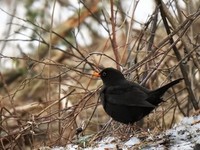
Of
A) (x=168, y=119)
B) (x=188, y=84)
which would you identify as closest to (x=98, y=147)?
(x=188, y=84)

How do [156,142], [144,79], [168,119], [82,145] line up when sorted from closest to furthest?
[156,142], [82,145], [144,79], [168,119]

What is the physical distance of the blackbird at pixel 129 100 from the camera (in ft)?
14.8

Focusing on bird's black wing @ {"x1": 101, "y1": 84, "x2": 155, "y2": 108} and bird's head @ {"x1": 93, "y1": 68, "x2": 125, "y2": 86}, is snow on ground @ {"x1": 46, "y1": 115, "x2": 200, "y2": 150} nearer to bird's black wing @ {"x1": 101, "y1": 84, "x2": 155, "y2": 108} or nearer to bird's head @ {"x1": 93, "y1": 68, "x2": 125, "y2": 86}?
bird's black wing @ {"x1": 101, "y1": 84, "x2": 155, "y2": 108}

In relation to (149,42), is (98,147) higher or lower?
lower

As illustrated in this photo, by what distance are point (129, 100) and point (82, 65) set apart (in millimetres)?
5044

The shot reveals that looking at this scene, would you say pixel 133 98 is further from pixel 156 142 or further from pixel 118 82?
pixel 156 142

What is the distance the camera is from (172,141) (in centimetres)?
363

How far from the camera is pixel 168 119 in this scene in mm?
7965

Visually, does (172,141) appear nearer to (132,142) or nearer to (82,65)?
(132,142)

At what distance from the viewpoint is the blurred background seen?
5062 millimetres

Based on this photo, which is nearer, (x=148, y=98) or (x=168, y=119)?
(x=148, y=98)

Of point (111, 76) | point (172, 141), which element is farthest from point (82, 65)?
point (172, 141)

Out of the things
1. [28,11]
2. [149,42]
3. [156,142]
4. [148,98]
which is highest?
[28,11]

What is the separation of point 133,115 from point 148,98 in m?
0.24
